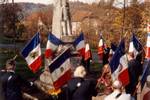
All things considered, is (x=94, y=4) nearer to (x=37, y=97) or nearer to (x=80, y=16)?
(x=80, y=16)

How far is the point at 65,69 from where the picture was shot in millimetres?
13516

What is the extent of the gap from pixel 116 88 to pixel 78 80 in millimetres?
1280

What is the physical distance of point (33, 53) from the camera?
1700 cm

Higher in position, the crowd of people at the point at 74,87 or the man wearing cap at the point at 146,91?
the crowd of people at the point at 74,87

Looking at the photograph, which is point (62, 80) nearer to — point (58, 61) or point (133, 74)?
point (58, 61)

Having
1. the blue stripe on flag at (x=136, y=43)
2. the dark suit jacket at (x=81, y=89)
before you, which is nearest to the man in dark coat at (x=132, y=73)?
the blue stripe on flag at (x=136, y=43)

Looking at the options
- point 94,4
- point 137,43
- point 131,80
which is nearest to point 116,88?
point 131,80

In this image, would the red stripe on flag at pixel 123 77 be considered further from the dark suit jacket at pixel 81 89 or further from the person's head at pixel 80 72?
the person's head at pixel 80 72

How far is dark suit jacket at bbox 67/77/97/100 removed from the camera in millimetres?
11547

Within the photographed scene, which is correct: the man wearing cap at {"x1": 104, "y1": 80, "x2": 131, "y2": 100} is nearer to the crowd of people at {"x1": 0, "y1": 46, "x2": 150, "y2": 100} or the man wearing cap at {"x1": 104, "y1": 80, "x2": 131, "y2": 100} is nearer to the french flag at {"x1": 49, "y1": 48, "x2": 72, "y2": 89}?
the crowd of people at {"x1": 0, "y1": 46, "x2": 150, "y2": 100}

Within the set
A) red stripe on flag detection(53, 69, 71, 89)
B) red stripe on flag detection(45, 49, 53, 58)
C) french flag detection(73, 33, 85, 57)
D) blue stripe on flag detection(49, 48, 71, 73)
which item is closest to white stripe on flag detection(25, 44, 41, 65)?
red stripe on flag detection(45, 49, 53, 58)

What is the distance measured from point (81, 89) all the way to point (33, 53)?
5.60 metres

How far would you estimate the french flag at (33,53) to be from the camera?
16.9 meters

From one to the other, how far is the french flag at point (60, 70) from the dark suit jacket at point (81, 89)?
1597mm
